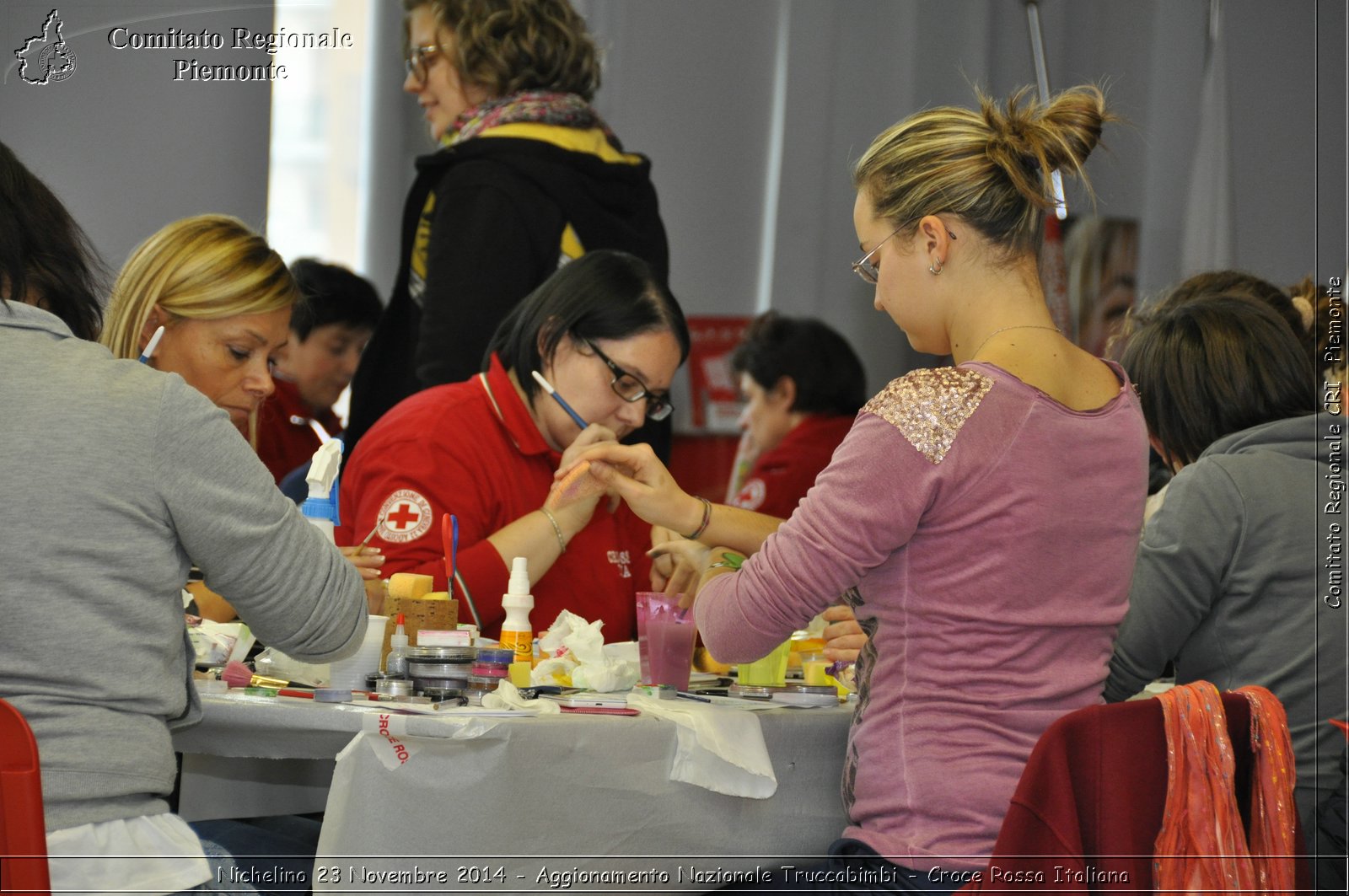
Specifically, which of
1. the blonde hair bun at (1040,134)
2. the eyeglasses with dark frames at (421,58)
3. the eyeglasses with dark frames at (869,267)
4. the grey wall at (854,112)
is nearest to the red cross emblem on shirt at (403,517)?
the eyeglasses with dark frames at (869,267)

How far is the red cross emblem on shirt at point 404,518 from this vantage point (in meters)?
2.11

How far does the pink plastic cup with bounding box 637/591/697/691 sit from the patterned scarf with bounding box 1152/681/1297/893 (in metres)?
0.64

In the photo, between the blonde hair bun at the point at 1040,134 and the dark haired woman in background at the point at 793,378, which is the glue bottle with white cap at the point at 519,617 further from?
the dark haired woman in background at the point at 793,378

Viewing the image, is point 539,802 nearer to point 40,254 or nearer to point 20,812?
point 20,812

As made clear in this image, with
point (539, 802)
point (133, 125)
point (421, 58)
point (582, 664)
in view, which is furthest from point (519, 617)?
point (133, 125)

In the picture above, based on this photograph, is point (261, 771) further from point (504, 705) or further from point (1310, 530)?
point (1310, 530)

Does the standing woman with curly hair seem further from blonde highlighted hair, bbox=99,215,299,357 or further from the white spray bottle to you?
the white spray bottle

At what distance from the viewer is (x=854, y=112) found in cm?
495

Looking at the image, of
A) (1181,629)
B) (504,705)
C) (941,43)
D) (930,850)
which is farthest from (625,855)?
(941,43)

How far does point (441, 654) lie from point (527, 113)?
157 centimetres

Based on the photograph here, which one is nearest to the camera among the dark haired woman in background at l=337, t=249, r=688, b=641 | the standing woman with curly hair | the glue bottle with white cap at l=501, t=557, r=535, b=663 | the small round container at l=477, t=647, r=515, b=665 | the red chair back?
the red chair back

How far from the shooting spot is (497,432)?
2361 millimetres

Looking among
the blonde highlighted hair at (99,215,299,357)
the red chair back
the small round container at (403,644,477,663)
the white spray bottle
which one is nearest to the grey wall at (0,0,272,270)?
the blonde highlighted hair at (99,215,299,357)

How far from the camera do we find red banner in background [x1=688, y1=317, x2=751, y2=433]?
507 cm
